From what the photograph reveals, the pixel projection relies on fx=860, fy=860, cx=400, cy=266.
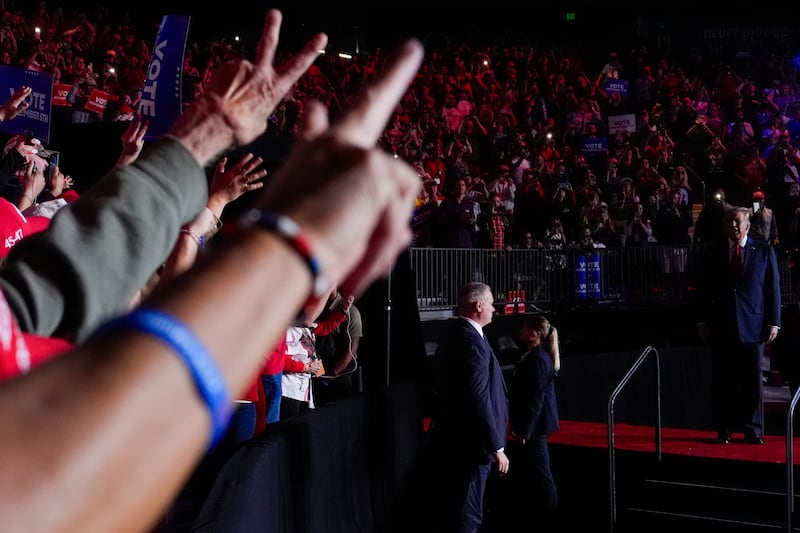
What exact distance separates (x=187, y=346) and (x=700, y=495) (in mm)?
8289

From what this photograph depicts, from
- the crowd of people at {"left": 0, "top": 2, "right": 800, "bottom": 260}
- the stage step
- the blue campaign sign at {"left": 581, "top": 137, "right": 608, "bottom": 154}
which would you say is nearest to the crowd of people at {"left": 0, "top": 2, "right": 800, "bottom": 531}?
the stage step

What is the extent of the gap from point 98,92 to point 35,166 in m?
7.19

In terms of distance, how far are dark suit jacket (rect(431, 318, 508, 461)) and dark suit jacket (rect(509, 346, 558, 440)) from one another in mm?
397

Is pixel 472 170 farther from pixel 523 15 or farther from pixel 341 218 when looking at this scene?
pixel 341 218

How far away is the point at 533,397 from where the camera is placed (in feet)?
25.6

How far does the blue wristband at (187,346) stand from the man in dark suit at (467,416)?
6.49m

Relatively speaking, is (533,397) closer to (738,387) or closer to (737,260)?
(738,387)

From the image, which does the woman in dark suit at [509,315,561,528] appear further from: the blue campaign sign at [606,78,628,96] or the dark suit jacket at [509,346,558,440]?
the blue campaign sign at [606,78,628,96]

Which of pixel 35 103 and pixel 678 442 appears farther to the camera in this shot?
pixel 678 442

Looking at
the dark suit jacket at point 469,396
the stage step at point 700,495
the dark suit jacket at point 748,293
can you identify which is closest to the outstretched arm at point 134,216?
the dark suit jacket at point 469,396

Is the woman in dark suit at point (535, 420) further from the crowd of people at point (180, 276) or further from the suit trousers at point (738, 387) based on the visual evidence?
the crowd of people at point (180, 276)

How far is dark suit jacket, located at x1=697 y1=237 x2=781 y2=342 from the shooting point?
28.7ft

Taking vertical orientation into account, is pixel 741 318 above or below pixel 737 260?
below

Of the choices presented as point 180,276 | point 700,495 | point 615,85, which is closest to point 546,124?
point 615,85
